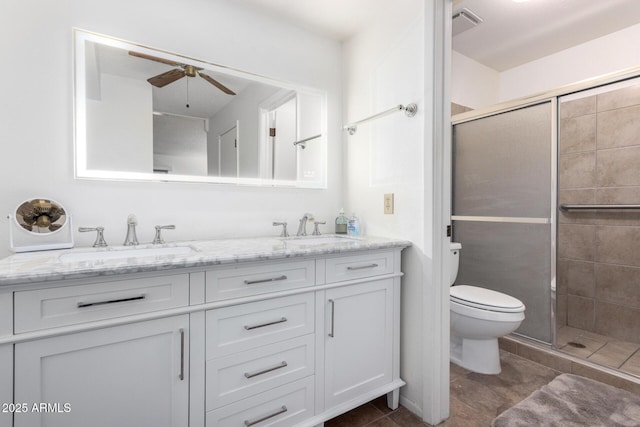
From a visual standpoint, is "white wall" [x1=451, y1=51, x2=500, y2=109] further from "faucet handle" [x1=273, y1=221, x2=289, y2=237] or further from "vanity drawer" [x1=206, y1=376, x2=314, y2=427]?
"vanity drawer" [x1=206, y1=376, x2=314, y2=427]

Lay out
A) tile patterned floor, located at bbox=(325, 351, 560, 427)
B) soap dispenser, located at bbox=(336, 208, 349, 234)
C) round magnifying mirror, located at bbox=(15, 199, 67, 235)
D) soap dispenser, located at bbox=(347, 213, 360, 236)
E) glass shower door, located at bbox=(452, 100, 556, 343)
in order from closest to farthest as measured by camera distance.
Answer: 1. round magnifying mirror, located at bbox=(15, 199, 67, 235)
2. tile patterned floor, located at bbox=(325, 351, 560, 427)
3. soap dispenser, located at bbox=(347, 213, 360, 236)
4. soap dispenser, located at bbox=(336, 208, 349, 234)
5. glass shower door, located at bbox=(452, 100, 556, 343)

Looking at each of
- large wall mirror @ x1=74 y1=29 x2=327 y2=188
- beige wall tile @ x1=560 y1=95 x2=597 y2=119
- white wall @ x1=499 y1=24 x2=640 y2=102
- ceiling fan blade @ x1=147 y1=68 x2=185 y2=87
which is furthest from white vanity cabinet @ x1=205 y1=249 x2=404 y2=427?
white wall @ x1=499 y1=24 x2=640 y2=102

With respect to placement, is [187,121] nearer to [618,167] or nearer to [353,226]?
[353,226]

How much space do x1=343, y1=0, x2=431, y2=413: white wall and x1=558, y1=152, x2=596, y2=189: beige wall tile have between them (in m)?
1.66

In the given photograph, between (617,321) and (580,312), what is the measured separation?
22cm

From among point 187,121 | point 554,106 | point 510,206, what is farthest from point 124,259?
point 554,106

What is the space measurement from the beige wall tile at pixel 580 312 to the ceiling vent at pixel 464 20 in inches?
89.7

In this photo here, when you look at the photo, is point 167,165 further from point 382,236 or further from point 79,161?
point 382,236

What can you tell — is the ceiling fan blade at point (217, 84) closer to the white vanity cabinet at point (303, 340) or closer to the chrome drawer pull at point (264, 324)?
the white vanity cabinet at point (303, 340)

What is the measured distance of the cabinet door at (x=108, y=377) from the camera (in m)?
0.86

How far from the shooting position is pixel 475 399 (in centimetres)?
167

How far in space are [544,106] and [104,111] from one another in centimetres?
265

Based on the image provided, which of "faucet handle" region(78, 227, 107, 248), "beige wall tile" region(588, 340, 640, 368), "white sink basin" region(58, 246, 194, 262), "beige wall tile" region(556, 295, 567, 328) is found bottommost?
"beige wall tile" region(588, 340, 640, 368)

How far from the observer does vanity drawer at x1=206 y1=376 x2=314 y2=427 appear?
44.6 inches
